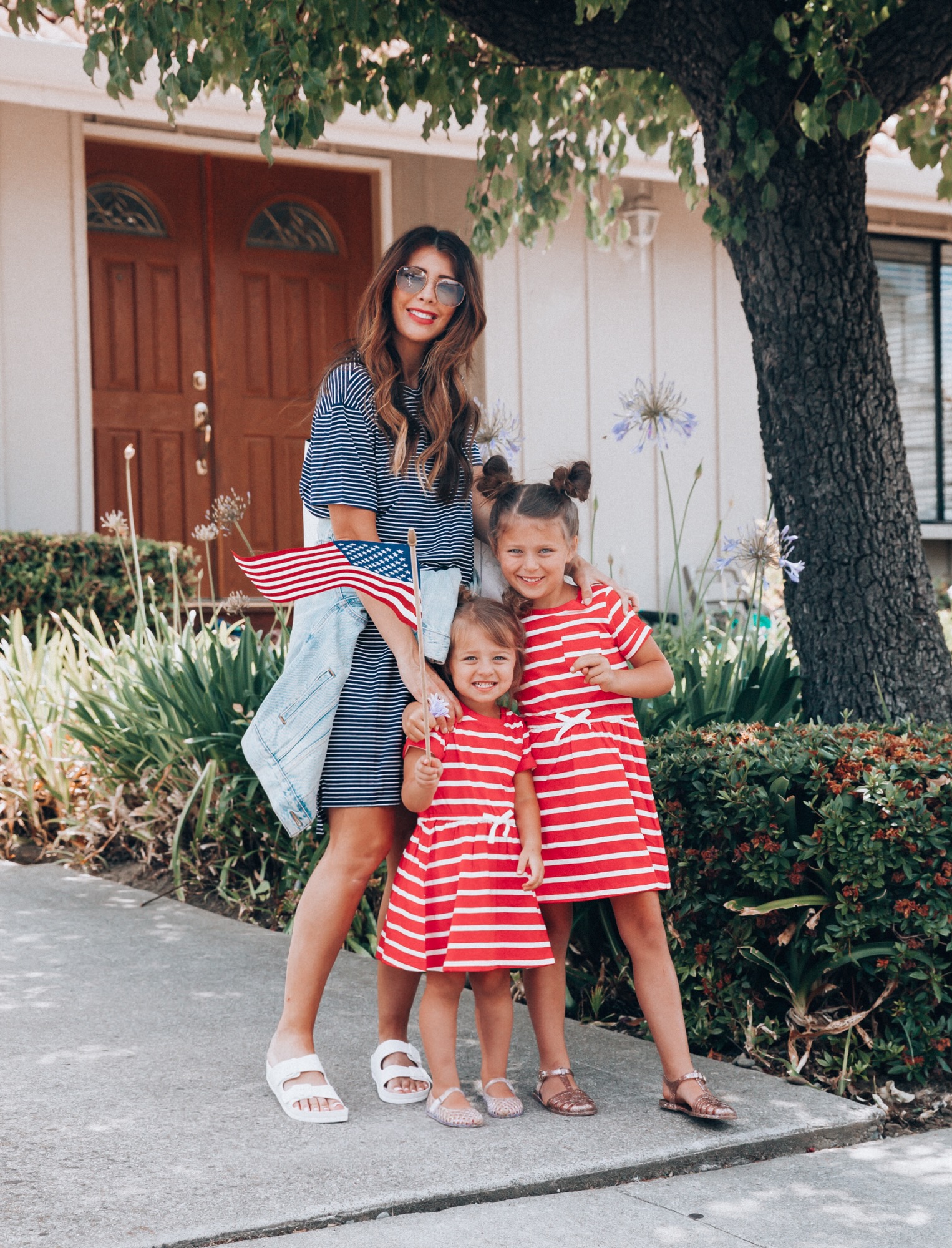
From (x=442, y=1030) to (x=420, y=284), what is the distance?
1606 mm

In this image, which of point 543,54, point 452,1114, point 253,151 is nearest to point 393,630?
point 452,1114

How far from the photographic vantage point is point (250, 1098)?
2986mm

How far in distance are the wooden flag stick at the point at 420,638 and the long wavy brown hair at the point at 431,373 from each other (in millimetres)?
281

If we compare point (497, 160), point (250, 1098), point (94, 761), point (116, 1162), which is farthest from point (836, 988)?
point (497, 160)

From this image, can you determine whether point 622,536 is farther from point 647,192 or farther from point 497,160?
point 497,160

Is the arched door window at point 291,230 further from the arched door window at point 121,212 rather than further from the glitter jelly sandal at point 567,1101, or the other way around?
the glitter jelly sandal at point 567,1101

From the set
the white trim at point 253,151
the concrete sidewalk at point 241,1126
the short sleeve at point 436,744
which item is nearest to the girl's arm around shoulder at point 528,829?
the short sleeve at point 436,744

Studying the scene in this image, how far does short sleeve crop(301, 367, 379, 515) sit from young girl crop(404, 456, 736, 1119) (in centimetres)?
30

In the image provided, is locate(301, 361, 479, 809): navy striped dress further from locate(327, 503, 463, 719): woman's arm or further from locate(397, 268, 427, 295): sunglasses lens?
locate(397, 268, 427, 295): sunglasses lens

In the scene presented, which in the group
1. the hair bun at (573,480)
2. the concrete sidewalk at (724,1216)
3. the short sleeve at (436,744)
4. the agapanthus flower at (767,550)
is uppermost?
the hair bun at (573,480)

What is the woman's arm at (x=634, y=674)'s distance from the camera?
3025 millimetres

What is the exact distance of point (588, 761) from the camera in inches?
121

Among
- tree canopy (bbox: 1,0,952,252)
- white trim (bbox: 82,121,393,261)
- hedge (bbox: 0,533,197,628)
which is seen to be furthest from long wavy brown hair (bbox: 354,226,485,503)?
white trim (bbox: 82,121,393,261)

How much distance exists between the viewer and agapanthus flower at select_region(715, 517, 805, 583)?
13.5ft
